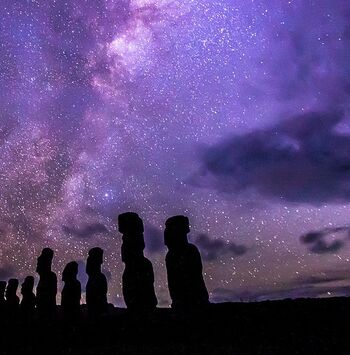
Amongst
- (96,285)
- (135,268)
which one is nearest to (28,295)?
(96,285)

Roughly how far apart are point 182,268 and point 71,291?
349 inches

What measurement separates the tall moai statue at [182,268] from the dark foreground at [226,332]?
12.7 feet

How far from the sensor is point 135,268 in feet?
52.7

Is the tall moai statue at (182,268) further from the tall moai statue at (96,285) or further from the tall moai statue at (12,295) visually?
the tall moai statue at (12,295)

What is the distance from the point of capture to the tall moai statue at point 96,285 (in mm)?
19805

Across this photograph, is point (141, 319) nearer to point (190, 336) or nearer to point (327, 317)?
point (190, 336)

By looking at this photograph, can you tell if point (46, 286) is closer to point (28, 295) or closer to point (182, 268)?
point (28, 295)

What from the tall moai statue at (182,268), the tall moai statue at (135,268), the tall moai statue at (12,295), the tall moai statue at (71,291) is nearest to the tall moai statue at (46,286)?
the tall moai statue at (71,291)

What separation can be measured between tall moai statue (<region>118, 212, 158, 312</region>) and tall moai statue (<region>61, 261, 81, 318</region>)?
543 cm

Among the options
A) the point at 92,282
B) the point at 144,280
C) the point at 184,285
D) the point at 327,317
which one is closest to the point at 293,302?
the point at 327,317

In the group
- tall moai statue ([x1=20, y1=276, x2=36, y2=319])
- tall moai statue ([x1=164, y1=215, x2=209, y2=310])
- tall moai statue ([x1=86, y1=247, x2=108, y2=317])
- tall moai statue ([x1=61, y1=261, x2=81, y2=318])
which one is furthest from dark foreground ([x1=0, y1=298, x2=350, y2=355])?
tall moai statue ([x1=20, y1=276, x2=36, y2=319])

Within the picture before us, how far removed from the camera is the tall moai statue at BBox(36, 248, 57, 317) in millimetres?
24406

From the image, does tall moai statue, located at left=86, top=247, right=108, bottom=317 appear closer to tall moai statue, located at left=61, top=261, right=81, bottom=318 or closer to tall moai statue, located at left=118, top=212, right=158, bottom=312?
tall moai statue, located at left=61, top=261, right=81, bottom=318

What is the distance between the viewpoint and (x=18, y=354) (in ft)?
34.2
